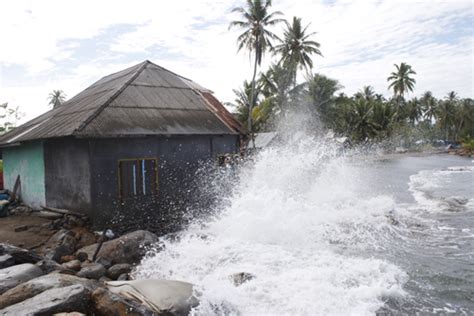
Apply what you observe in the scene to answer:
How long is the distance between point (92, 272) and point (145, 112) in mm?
5874

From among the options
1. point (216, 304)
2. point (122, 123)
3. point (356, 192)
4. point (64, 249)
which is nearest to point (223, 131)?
point (122, 123)

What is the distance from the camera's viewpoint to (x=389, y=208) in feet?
50.2

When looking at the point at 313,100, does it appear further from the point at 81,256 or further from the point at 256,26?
the point at 81,256

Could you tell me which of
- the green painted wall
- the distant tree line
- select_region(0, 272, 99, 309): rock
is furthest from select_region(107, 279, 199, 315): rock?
the distant tree line

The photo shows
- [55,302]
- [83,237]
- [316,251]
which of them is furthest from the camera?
[83,237]

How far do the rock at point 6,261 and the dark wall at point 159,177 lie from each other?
331cm

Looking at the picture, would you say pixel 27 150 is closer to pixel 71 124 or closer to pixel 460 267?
pixel 71 124

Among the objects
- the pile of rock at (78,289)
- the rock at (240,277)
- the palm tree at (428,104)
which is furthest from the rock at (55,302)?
the palm tree at (428,104)

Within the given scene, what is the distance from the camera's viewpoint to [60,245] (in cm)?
860

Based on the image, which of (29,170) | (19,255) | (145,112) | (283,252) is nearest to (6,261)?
(19,255)

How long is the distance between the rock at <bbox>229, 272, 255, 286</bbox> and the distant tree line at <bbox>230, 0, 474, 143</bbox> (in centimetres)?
2124

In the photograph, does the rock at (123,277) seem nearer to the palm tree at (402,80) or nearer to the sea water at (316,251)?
the sea water at (316,251)

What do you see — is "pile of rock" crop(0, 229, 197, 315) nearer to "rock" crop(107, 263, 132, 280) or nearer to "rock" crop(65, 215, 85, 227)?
"rock" crop(107, 263, 132, 280)

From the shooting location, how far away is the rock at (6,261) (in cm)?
684
